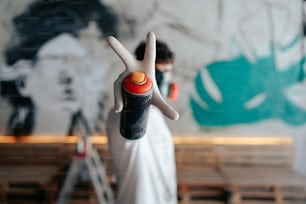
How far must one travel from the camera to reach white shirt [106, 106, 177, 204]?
638mm

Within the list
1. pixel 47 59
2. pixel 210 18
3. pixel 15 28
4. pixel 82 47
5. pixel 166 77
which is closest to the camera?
pixel 166 77

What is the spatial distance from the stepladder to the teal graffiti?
58cm

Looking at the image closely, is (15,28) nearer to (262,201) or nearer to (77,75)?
(77,75)

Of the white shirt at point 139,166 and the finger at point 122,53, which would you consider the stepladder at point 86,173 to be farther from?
the finger at point 122,53

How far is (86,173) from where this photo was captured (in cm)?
89

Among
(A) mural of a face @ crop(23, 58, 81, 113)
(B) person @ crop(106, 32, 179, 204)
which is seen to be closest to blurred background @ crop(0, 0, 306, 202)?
(A) mural of a face @ crop(23, 58, 81, 113)

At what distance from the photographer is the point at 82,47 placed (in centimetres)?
121

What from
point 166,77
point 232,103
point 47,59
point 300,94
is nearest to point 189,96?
point 232,103

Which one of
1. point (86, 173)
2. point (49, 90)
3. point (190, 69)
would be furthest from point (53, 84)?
point (190, 69)

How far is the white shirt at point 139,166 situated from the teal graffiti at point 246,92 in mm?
643

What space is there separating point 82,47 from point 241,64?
55cm

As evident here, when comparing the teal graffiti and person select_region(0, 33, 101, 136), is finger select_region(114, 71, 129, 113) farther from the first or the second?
the teal graffiti

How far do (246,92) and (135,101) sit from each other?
88 centimetres

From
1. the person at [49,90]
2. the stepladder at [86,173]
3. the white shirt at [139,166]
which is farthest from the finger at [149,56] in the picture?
the person at [49,90]
